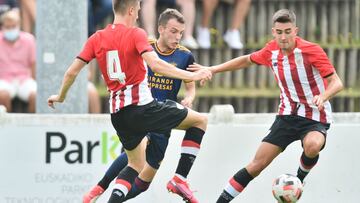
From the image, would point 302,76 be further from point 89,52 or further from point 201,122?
point 89,52

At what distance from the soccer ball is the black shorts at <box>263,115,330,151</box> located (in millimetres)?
489

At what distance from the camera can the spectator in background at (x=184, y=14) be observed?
50.2 feet

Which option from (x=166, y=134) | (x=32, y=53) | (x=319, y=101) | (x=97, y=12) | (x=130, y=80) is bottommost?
(x=166, y=134)

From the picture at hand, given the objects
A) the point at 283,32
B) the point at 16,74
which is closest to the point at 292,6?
the point at 16,74

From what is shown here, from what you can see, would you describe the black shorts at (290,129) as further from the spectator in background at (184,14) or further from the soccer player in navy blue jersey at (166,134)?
the spectator in background at (184,14)

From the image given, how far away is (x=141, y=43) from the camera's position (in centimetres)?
1053

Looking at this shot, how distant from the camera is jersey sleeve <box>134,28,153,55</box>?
34.5ft

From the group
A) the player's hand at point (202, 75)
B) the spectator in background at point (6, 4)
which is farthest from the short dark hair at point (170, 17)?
the spectator in background at point (6, 4)

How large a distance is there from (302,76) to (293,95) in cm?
21

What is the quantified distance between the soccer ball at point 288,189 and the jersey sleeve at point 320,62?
39.6 inches

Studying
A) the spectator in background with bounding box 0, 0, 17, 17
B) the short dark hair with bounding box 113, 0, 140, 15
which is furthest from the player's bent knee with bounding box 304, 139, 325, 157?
the spectator in background with bounding box 0, 0, 17, 17

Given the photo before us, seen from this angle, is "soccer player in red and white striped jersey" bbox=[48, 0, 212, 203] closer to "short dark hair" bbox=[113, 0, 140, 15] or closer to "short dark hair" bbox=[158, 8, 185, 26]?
"short dark hair" bbox=[113, 0, 140, 15]

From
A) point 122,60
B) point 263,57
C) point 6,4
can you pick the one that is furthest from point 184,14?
point 122,60

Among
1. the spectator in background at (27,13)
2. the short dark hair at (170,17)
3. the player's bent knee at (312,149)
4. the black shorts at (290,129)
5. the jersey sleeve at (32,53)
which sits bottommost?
the player's bent knee at (312,149)
